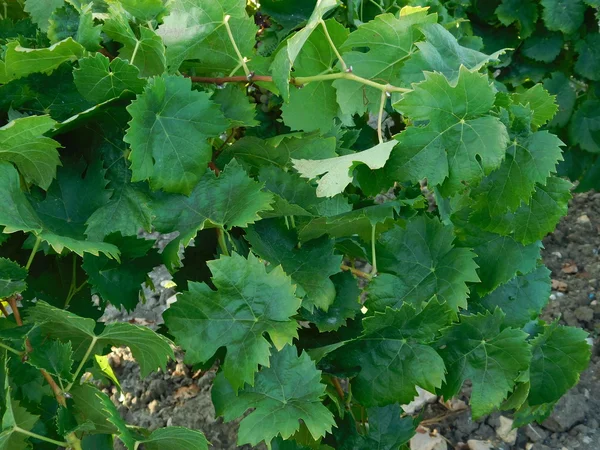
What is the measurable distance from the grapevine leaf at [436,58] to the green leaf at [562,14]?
143 centimetres

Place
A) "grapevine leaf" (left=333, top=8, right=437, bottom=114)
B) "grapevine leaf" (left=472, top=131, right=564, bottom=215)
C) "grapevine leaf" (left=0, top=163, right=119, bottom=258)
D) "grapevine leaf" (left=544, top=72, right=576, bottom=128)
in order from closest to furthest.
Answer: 1. "grapevine leaf" (left=0, top=163, right=119, bottom=258)
2. "grapevine leaf" (left=472, top=131, right=564, bottom=215)
3. "grapevine leaf" (left=333, top=8, right=437, bottom=114)
4. "grapevine leaf" (left=544, top=72, right=576, bottom=128)

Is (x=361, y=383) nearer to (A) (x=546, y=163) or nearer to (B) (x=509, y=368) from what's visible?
(B) (x=509, y=368)

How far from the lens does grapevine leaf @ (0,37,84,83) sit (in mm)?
690

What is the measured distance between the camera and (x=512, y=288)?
3.36 feet

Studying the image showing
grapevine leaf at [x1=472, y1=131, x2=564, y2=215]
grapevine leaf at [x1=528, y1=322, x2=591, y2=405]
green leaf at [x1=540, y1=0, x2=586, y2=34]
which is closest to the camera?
grapevine leaf at [x1=472, y1=131, x2=564, y2=215]

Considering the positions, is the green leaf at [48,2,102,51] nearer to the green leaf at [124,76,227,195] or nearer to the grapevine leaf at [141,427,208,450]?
the green leaf at [124,76,227,195]

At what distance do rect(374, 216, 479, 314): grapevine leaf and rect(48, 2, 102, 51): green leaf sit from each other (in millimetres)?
403

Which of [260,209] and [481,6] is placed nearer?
[260,209]

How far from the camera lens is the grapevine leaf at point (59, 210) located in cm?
64

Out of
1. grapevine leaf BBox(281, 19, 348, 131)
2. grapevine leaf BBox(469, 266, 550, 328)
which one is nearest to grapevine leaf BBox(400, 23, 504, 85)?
grapevine leaf BBox(281, 19, 348, 131)

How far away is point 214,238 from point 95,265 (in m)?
0.22

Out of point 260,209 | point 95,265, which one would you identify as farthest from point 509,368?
point 95,265

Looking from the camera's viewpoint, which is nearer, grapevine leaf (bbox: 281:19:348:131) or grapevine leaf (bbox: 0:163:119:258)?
grapevine leaf (bbox: 0:163:119:258)

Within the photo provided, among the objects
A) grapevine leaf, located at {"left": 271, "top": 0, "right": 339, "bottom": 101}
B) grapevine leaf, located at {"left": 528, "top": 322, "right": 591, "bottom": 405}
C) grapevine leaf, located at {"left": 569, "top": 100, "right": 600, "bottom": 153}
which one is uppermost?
grapevine leaf, located at {"left": 271, "top": 0, "right": 339, "bottom": 101}
